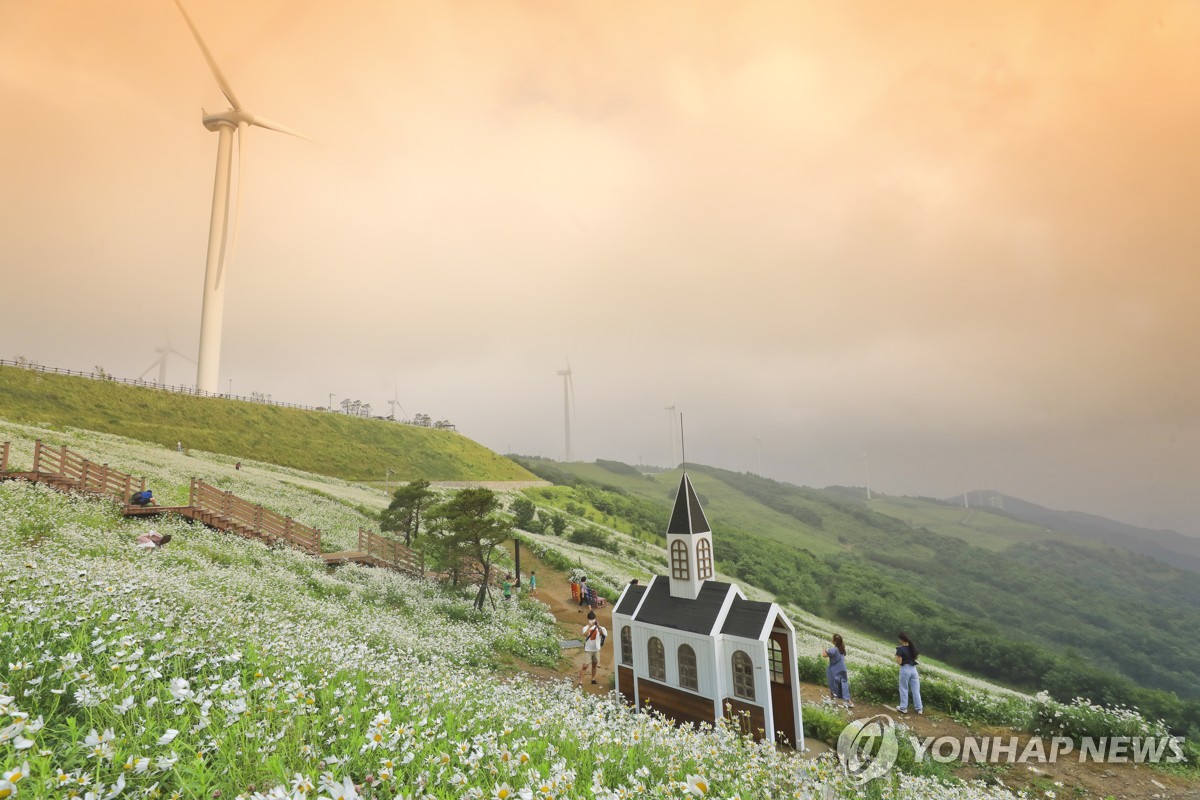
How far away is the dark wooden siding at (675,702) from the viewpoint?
15.7 meters

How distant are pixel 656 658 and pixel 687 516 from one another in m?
4.70

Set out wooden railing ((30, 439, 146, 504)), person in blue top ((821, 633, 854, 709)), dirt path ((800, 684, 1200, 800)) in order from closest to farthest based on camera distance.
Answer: dirt path ((800, 684, 1200, 800)), person in blue top ((821, 633, 854, 709)), wooden railing ((30, 439, 146, 504))

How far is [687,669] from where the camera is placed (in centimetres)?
1628

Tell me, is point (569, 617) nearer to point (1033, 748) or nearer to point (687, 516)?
point (687, 516)

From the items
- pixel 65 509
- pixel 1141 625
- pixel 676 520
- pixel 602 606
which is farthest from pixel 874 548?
pixel 65 509

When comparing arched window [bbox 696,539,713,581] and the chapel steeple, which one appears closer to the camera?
the chapel steeple

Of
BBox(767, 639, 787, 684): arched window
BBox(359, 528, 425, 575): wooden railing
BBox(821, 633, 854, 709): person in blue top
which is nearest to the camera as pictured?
BBox(767, 639, 787, 684): arched window

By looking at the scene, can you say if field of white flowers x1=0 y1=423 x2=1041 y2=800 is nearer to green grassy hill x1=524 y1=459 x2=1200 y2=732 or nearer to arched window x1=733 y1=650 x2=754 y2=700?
arched window x1=733 y1=650 x2=754 y2=700

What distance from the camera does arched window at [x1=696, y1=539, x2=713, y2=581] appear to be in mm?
17578

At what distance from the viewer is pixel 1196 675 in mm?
88562

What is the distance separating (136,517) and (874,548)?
16435 cm

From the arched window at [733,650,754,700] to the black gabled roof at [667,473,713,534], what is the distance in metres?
3.89

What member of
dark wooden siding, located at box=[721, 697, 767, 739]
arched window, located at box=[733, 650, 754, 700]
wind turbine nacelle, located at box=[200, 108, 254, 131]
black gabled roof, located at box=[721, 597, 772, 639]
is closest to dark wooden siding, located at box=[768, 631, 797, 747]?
dark wooden siding, located at box=[721, 697, 767, 739]

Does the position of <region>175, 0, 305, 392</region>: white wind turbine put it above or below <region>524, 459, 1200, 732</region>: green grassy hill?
above
